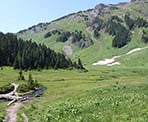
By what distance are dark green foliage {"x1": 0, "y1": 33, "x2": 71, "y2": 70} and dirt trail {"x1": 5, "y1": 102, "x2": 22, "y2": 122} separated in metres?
97.3

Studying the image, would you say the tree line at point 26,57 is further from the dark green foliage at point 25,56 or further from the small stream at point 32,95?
the small stream at point 32,95

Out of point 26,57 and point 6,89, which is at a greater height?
Answer: point 26,57

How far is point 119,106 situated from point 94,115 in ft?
21.1

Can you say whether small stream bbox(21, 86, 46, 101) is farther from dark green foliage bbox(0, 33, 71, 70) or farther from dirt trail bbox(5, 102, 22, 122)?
dark green foliage bbox(0, 33, 71, 70)

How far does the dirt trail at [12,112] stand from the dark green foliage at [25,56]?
319ft

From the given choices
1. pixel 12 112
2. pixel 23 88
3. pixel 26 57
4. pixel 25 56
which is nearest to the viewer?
pixel 12 112

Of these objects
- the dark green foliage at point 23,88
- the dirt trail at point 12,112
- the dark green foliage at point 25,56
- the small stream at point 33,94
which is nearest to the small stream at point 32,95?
the small stream at point 33,94

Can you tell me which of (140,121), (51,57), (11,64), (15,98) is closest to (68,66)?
(51,57)

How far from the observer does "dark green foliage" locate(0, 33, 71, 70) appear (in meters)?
169

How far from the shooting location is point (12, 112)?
58812 millimetres

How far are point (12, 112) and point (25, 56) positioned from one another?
11430 centimetres

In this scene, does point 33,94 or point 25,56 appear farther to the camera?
point 25,56

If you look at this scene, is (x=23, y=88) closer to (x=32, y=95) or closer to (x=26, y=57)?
(x=32, y=95)

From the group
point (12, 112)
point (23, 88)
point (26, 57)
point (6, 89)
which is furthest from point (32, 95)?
point (26, 57)
